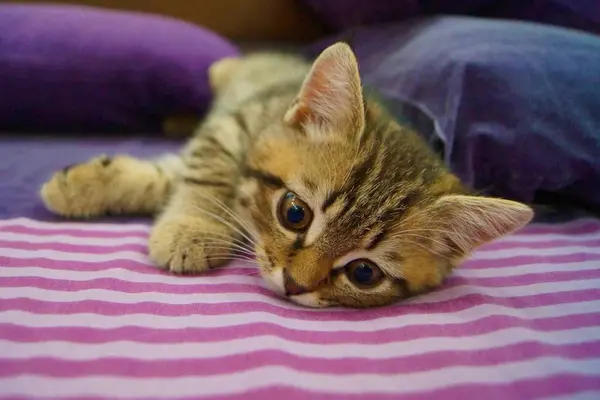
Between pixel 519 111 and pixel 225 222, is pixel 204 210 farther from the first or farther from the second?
pixel 519 111

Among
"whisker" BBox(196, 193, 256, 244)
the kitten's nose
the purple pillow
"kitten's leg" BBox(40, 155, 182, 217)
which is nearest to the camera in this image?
the kitten's nose

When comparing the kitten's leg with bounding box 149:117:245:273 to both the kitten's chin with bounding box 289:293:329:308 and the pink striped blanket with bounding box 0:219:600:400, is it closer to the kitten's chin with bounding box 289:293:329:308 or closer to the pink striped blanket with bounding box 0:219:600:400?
the pink striped blanket with bounding box 0:219:600:400

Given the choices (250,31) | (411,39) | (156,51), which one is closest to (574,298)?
(411,39)

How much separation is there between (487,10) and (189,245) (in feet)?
3.84

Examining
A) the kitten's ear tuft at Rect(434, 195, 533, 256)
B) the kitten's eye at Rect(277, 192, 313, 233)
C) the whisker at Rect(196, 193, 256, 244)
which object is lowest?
the whisker at Rect(196, 193, 256, 244)

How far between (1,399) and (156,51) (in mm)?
1117

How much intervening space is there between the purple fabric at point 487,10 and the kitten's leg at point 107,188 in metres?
0.76

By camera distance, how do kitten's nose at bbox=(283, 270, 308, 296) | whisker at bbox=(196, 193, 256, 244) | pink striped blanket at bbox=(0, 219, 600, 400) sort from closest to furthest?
1. pink striped blanket at bbox=(0, 219, 600, 400)
2. kitten's nose at bbox=(283, 270, 308, 296)
3. whisker at bbox=(196, 193, 256, 244)

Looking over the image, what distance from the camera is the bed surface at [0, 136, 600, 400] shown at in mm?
670

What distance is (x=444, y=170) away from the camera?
100cm

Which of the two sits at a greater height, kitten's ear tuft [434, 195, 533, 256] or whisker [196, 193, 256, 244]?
kitten's ear tuft [434, 195, 533, 256]

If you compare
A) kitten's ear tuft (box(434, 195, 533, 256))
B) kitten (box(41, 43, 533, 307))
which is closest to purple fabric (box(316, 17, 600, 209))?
kitten (box(41, 43, 533, 307))

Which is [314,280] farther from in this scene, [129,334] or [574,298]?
[574,298]

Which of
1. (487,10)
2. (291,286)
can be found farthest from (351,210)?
(487,10)
